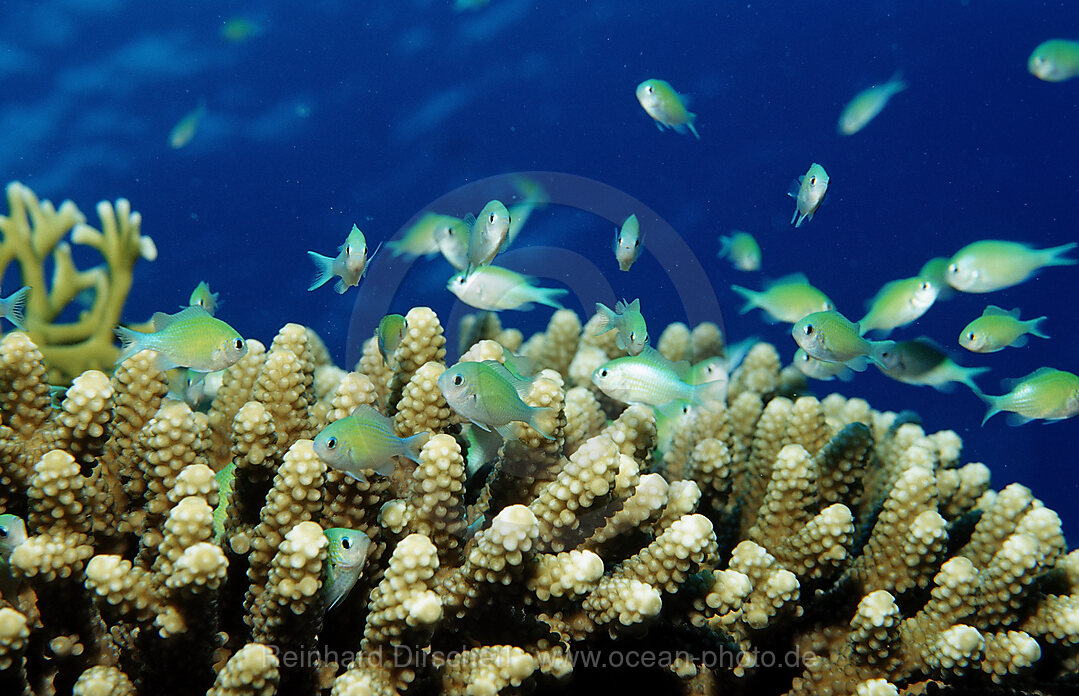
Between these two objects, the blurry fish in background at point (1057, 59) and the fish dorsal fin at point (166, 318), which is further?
the blurry fish in background at point (1057, 59)

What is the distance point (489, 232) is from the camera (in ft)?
11.0

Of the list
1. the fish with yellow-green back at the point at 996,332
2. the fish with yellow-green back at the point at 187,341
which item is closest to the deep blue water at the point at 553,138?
the fish with yellow-green back at the point at 996,332

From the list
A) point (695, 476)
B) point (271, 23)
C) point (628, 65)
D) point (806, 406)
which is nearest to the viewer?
point (695, 476)

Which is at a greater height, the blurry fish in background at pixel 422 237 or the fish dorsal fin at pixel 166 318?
the blurry fish in background at pixel 422 237

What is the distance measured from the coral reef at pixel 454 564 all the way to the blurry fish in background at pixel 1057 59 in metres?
5.84

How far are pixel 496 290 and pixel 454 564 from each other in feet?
7.05

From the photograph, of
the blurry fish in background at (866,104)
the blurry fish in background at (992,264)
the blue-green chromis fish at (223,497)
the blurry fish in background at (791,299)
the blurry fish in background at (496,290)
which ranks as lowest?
the blue-green chromis fish at (223,497)

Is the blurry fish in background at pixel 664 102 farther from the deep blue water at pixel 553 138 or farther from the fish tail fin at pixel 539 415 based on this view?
the deep blue water at pixel 553 138

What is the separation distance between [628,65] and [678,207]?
727cm

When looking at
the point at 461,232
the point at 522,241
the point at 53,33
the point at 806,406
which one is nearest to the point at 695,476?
the point at 806,406

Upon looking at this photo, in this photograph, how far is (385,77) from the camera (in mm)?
22312

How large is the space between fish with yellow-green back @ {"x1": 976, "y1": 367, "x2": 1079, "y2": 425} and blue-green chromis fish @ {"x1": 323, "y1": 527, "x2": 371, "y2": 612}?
3.71 meters

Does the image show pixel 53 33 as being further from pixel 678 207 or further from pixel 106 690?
pixel 678 207

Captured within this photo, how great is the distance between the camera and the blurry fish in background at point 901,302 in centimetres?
438
